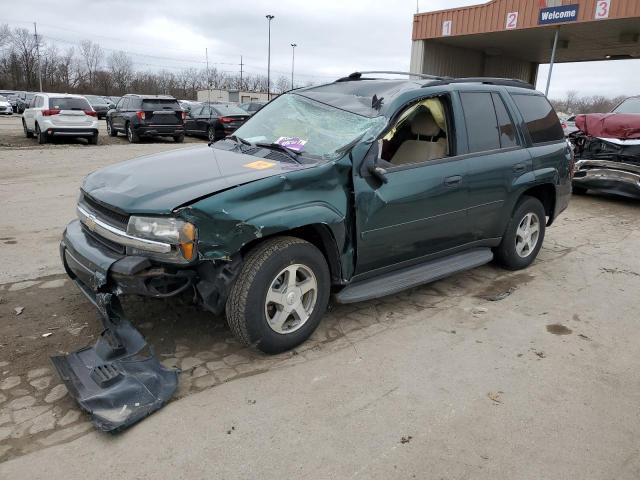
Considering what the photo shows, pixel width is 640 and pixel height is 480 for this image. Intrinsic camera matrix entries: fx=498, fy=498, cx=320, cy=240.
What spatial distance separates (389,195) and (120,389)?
86.5 inches

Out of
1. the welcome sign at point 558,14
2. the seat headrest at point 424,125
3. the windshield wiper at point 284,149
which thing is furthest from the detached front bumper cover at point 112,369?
the welcome sign at point 558,14

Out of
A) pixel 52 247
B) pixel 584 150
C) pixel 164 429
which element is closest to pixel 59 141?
pixel 52 247

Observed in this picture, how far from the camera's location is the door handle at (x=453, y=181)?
4094 mm

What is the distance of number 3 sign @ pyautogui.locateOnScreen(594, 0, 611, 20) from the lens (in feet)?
49.5

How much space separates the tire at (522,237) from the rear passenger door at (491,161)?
0.18 metres

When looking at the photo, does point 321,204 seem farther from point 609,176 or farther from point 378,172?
point 609,176

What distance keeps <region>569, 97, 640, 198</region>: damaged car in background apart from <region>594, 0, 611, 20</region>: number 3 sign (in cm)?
710

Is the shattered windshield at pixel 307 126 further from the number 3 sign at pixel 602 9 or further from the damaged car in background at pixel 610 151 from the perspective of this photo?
the number 3 sign at pixel 602 9

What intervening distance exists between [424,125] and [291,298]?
6.87 ft

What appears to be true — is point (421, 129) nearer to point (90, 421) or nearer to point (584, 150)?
point (90, 421)

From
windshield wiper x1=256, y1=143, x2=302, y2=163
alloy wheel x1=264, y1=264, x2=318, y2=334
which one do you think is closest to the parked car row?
windshield wiper x1=256, y1=143, x2=302, y2=163

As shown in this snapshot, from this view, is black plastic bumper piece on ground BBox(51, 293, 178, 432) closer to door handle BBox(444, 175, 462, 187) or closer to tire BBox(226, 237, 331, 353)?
tire BBox(226, 237, 331, 353)

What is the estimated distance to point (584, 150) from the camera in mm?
9516

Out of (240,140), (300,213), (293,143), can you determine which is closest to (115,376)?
(300,213)
